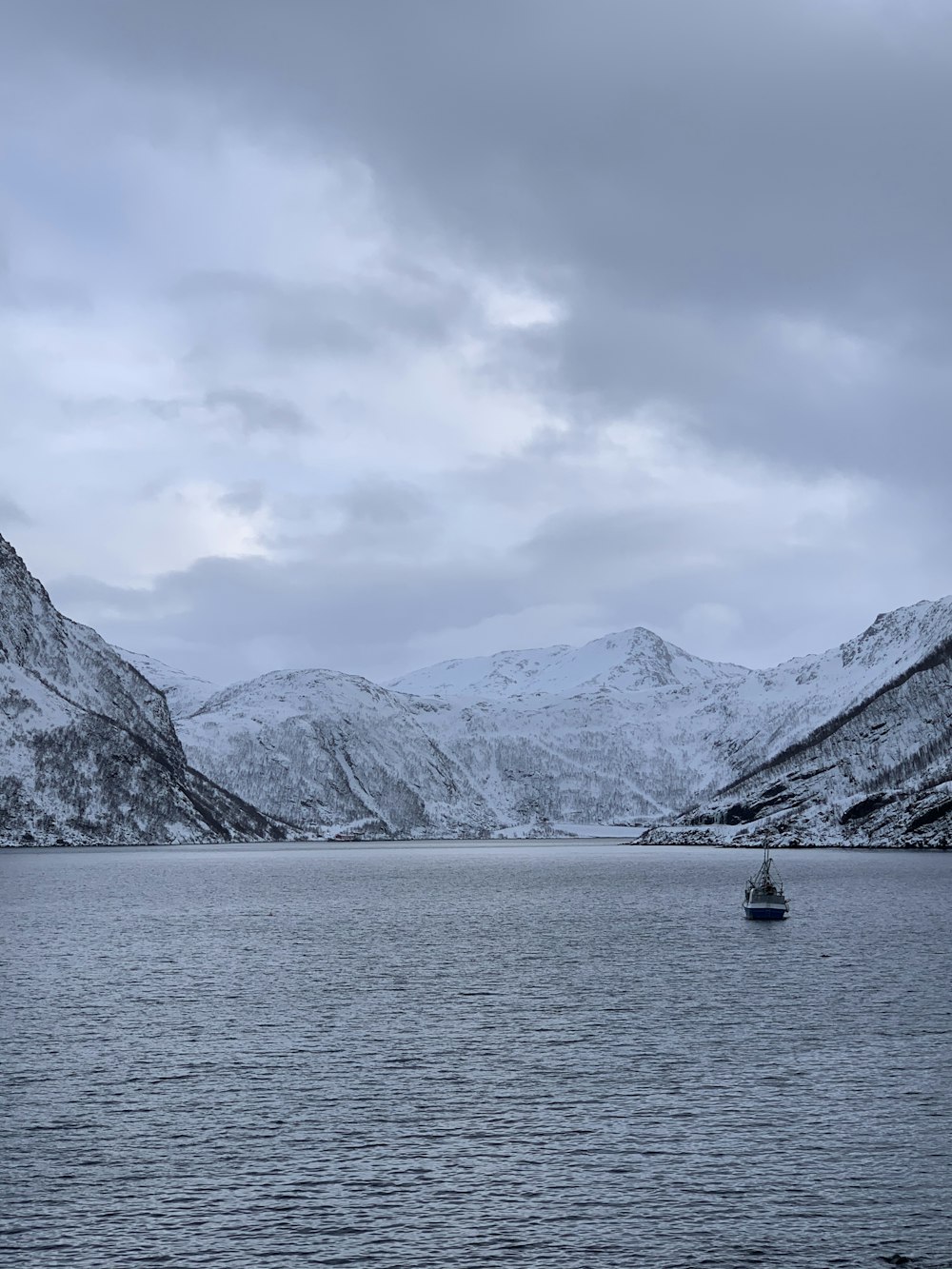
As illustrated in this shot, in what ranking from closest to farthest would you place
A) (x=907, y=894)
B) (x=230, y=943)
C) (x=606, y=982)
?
(x=606, y=982) → (x=230, y=943) → (x=907, y=894)

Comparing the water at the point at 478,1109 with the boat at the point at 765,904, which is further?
the boat at the point at 765,904

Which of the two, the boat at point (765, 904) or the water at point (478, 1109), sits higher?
the boat at point (765, 904)

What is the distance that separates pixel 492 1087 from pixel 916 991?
38026 mm

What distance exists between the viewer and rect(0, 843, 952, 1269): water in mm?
38469

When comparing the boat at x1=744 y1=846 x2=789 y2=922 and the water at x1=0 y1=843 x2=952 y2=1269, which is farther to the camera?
the boat at x1=744 y1=846 x2=789 y2=922

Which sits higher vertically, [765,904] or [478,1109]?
[765,904]

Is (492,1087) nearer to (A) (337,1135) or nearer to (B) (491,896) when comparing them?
(A) (337,1135)

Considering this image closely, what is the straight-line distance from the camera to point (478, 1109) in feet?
174

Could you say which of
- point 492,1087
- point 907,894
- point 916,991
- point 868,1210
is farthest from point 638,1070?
point 907,894

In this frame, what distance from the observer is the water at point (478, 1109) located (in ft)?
126

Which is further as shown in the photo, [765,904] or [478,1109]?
[765,904]

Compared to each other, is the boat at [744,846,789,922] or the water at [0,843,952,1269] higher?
the boat at [744,846,789,922]

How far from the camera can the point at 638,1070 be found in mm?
59719

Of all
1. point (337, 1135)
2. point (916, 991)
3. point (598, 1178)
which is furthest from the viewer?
point (916, 991)
